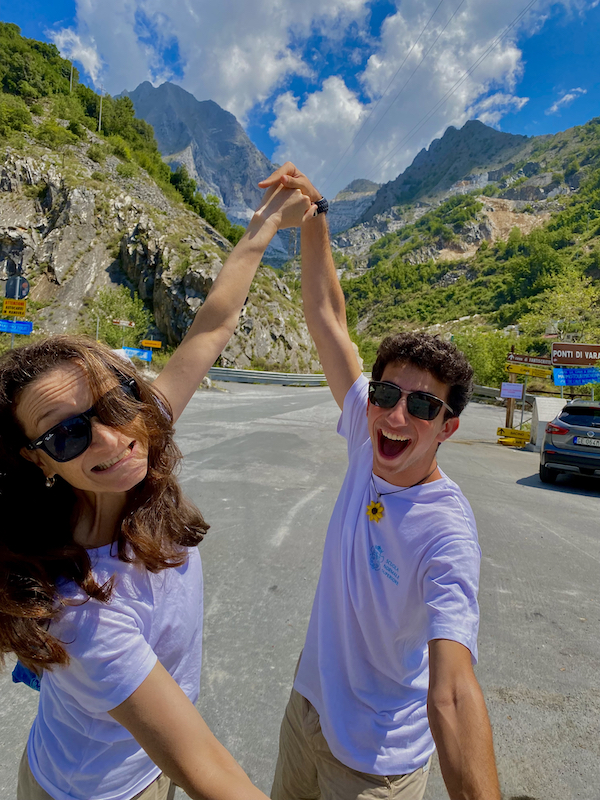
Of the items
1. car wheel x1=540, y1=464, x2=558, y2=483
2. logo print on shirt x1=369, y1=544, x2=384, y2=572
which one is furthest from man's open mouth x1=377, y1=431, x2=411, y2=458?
car wheel x1=540, y1=464, x2=558, y2=483

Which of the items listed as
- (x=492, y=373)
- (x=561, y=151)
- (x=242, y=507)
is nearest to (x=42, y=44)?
(x=492, y=373)

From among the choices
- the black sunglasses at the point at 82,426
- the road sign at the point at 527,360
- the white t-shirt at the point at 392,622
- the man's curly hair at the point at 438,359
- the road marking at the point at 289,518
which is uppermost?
the road sign at the point at 527,360

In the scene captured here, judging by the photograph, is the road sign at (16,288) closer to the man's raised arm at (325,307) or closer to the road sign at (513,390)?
the man's raised arm at (325,307)

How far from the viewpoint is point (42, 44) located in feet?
227

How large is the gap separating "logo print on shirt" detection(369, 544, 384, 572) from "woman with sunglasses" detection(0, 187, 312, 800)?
55 cm

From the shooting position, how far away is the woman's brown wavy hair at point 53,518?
0.94 meters

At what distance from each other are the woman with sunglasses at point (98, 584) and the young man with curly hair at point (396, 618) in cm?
45

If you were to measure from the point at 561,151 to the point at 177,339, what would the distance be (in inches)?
6382

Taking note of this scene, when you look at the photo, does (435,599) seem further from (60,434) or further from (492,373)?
(492,373)

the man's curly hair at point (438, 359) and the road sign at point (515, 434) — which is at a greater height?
the man's curly hair at point (438, 359)

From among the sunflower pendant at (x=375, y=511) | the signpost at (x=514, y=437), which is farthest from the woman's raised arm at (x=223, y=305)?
the signpost at (x=514, y=437)

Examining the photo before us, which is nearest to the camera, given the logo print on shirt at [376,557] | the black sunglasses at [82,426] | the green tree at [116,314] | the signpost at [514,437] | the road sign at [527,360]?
the black sunglasses at [82,426]

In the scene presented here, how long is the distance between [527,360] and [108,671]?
52.7 feet

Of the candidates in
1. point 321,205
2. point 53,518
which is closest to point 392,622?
point 53,518
